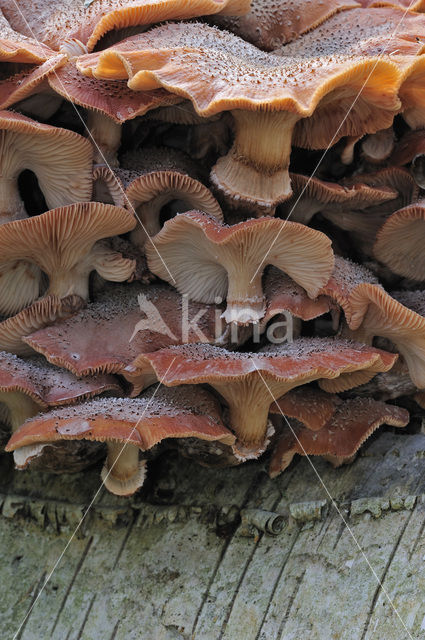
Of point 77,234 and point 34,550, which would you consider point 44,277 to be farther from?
point 34,550

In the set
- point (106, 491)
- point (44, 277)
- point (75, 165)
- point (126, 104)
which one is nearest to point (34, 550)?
point (106, 491)

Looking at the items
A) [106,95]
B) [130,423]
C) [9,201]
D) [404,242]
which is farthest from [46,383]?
[404,242]

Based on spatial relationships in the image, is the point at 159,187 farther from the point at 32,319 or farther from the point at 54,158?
the point at 32,319

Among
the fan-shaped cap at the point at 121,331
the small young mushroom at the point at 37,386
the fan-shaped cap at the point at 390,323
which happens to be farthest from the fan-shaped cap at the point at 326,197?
the small young mushroom at the point at 37,386

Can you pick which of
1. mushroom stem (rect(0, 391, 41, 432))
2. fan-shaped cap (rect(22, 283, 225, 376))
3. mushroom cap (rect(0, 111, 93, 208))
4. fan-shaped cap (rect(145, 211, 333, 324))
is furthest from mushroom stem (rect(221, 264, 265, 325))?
mushroom stem (rect(0, 391, 41, 432))

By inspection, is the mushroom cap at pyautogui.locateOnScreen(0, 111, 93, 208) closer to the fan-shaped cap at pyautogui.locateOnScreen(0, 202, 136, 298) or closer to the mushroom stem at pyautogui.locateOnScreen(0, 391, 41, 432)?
the fan-shaped cap at pyautogui.locateOnScreen(0, 202, 136, 298)

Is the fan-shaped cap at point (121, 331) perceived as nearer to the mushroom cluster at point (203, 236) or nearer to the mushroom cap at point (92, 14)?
the mushroom cluster at point (203, 236)
